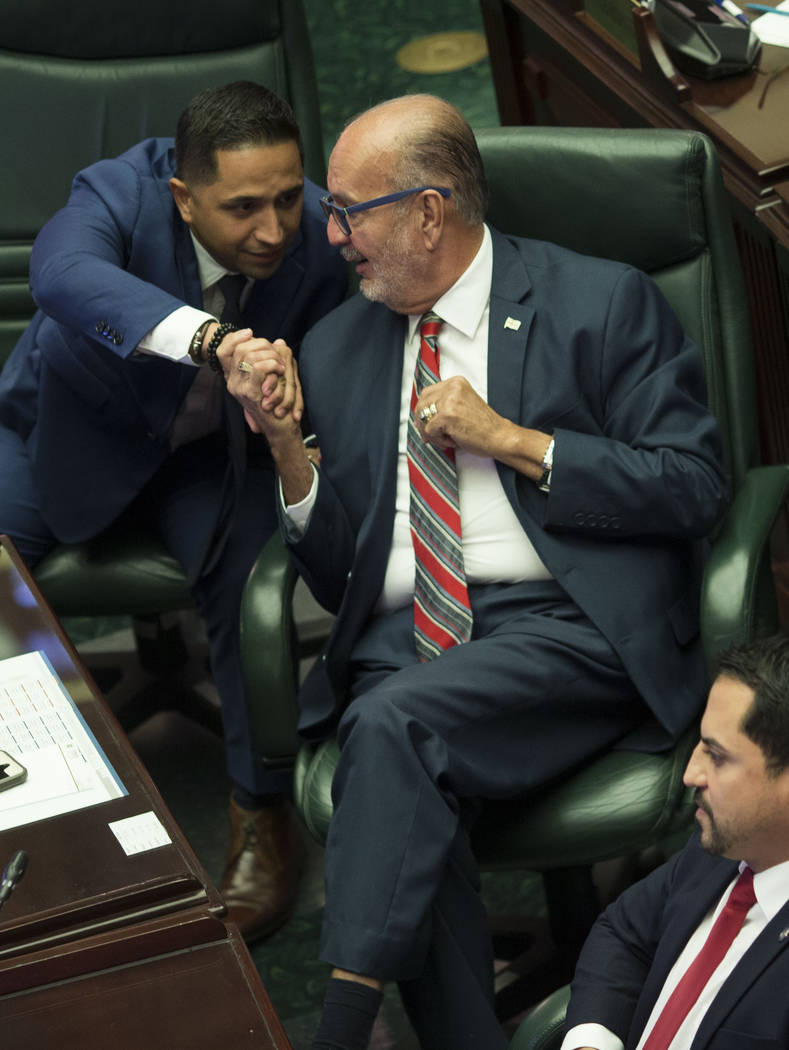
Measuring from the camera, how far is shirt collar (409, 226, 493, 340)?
7.17 feet

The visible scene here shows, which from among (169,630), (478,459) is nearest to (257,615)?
(478,459)

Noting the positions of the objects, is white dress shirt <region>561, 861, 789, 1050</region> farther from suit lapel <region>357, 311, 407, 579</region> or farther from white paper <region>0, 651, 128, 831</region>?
suit lapel <region>357, 311, 407, 579</region>

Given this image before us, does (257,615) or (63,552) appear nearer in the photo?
(257,615)

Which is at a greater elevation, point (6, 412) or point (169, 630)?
point (6, 412)

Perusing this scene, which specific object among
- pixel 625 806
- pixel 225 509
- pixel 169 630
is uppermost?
pixel 225 509

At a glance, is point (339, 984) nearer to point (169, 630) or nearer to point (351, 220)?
point (351, 220)

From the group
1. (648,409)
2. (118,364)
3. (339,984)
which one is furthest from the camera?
(118,364)

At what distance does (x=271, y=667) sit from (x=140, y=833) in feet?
1.75

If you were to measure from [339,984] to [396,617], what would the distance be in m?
0.59

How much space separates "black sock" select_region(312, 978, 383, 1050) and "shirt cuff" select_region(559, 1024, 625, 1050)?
0.29 metres

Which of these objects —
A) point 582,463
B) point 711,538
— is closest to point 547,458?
point 582,463

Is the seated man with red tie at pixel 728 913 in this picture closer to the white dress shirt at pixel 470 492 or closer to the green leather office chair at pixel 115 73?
the white dress shirt at pixel 470 492

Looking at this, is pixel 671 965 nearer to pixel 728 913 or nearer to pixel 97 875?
pixel 728 913

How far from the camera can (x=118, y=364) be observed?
8.17 ft
